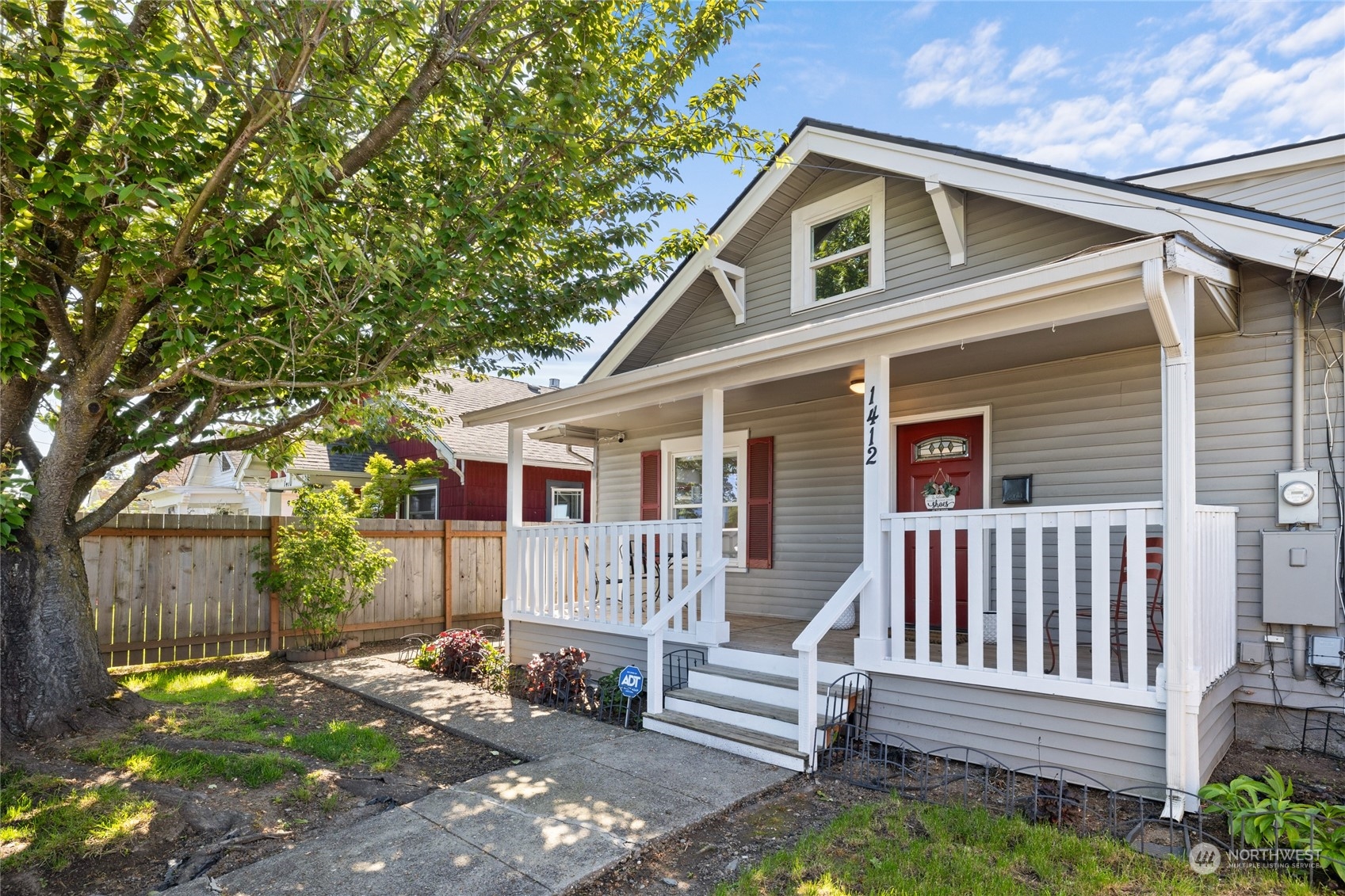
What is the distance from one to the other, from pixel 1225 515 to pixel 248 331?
676 centimetres

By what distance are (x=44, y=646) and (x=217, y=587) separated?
9.89 feet

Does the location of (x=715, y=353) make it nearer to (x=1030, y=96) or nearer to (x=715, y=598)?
(x=715, y=598)

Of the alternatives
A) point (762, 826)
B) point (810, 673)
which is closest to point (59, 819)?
point (762, 826)

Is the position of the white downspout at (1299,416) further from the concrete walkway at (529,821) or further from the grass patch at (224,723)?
the grass patch at (224,723)

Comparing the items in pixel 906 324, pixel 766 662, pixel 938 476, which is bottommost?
pixel 766 662

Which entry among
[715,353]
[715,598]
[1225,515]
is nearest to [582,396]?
[715,353]

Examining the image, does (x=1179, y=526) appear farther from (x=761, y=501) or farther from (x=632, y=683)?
(x=761, y=501)

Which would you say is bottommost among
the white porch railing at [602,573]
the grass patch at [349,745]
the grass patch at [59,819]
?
the grass patch at [349,745]

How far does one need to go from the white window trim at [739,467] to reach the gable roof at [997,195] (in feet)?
4.27

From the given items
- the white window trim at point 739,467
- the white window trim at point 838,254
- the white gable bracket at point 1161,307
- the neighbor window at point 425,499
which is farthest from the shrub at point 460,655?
the neighbor window at point 425,499

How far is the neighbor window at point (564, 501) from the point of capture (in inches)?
629

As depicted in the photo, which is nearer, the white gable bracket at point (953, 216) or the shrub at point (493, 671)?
the white gable bracket at point (953, 216)

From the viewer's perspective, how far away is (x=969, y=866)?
10.4ft

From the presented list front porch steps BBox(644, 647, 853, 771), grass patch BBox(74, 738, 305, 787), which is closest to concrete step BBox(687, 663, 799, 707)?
front porch steps BBox(644, 647, 853, 771)
